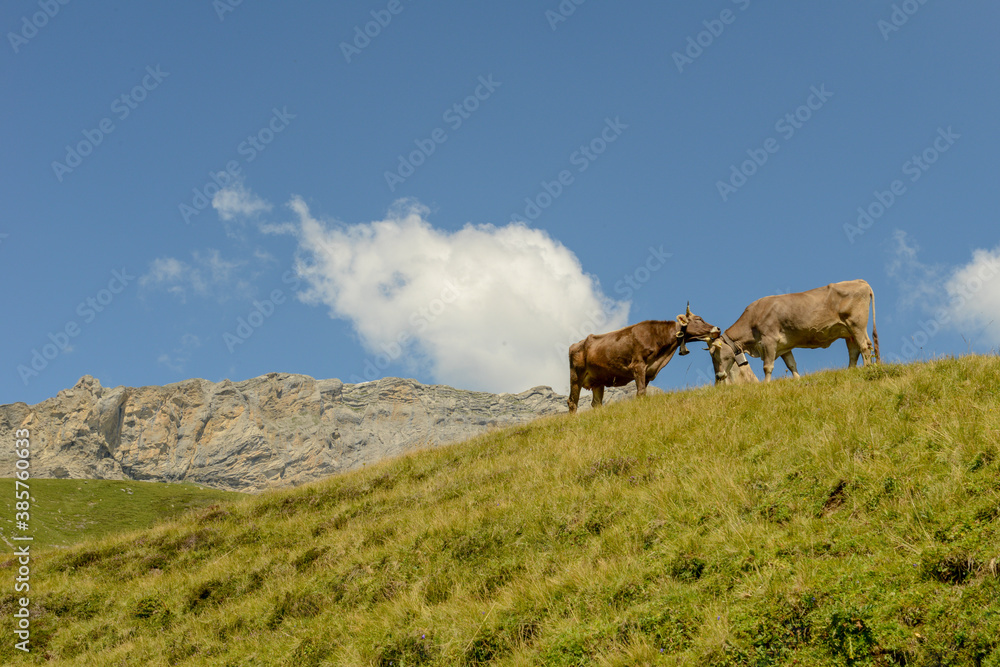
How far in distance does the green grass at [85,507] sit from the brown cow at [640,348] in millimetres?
21922

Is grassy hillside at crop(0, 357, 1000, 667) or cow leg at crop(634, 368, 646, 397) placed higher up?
cow leg at crop(634, 368, 646, 397)

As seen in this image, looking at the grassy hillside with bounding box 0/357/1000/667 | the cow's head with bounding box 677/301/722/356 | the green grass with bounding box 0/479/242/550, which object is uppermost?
the cow's head with bounding box 677/301/722/356

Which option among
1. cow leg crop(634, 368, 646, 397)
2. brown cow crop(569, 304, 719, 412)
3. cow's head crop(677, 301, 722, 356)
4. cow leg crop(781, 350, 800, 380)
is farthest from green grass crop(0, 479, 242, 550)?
cow leg crop(781, 350, 800, 380)

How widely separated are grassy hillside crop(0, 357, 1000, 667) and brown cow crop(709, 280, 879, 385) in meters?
5.54

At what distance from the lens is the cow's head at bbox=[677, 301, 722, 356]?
67.3ft

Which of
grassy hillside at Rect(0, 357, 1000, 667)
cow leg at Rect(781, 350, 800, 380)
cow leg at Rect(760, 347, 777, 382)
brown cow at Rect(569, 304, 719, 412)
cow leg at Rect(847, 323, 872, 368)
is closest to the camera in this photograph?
grassy hillside at Rect(0, 357, 1000, 667)

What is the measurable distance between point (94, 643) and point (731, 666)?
36.9 feet

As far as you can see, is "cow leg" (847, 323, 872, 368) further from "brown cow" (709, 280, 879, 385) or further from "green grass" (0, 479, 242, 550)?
"green grass" (0, 479, 242, 550)

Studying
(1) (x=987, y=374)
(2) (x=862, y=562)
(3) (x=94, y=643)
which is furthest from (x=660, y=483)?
(3) (x=94, y=643)

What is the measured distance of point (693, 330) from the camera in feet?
67.8

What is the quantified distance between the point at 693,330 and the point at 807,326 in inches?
139

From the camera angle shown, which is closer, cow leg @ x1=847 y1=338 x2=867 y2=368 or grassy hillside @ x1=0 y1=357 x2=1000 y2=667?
grassy hillside @ x1=0 y1=357 x2=1000 y2=667

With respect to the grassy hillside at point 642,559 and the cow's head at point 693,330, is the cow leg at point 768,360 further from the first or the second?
the grassy hillside at point 642,559

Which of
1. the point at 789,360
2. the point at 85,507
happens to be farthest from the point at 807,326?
the point at 85,507
